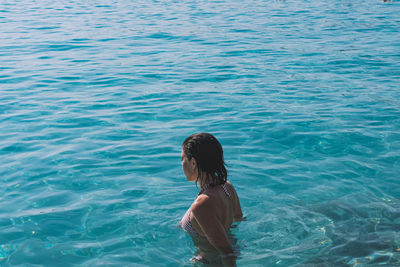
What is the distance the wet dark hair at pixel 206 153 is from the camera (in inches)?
149

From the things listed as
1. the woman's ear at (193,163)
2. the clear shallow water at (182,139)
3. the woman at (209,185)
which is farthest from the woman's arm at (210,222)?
the clear shallow water at (182,139)

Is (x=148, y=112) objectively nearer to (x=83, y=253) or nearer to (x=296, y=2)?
(x=83, y=253)

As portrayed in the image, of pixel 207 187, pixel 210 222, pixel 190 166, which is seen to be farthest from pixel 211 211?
pixel 190 166

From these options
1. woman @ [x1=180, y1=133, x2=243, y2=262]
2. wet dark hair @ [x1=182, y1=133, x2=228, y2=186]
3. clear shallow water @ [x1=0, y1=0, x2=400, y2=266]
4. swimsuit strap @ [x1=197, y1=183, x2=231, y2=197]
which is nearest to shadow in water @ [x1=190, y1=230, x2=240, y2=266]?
woman @ [x1=180, y1=133, x2=243, y2=262]

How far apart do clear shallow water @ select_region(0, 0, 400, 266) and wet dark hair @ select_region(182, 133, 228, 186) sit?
1.04 metres

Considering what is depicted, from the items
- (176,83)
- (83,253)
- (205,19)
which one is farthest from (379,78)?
(205,19)

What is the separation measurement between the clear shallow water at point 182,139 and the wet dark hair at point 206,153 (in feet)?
3.41

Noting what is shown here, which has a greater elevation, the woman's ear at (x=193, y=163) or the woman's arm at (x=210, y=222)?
the woman's ear at (x=193, y=163)

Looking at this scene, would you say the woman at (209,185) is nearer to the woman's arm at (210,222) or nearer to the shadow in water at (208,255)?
the woman's arm at (210,222)

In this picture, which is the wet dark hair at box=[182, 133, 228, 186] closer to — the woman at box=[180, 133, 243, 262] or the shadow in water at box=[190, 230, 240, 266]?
the woman at box=[180, 133, 243, 262]

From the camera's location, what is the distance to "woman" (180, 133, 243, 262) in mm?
3777

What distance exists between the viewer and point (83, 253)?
473 cm

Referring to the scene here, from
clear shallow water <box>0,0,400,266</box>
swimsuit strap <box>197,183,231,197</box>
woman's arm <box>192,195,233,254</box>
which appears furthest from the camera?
clear shallow water <box>0,0,400,266</box>

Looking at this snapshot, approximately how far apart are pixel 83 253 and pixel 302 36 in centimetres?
1454
